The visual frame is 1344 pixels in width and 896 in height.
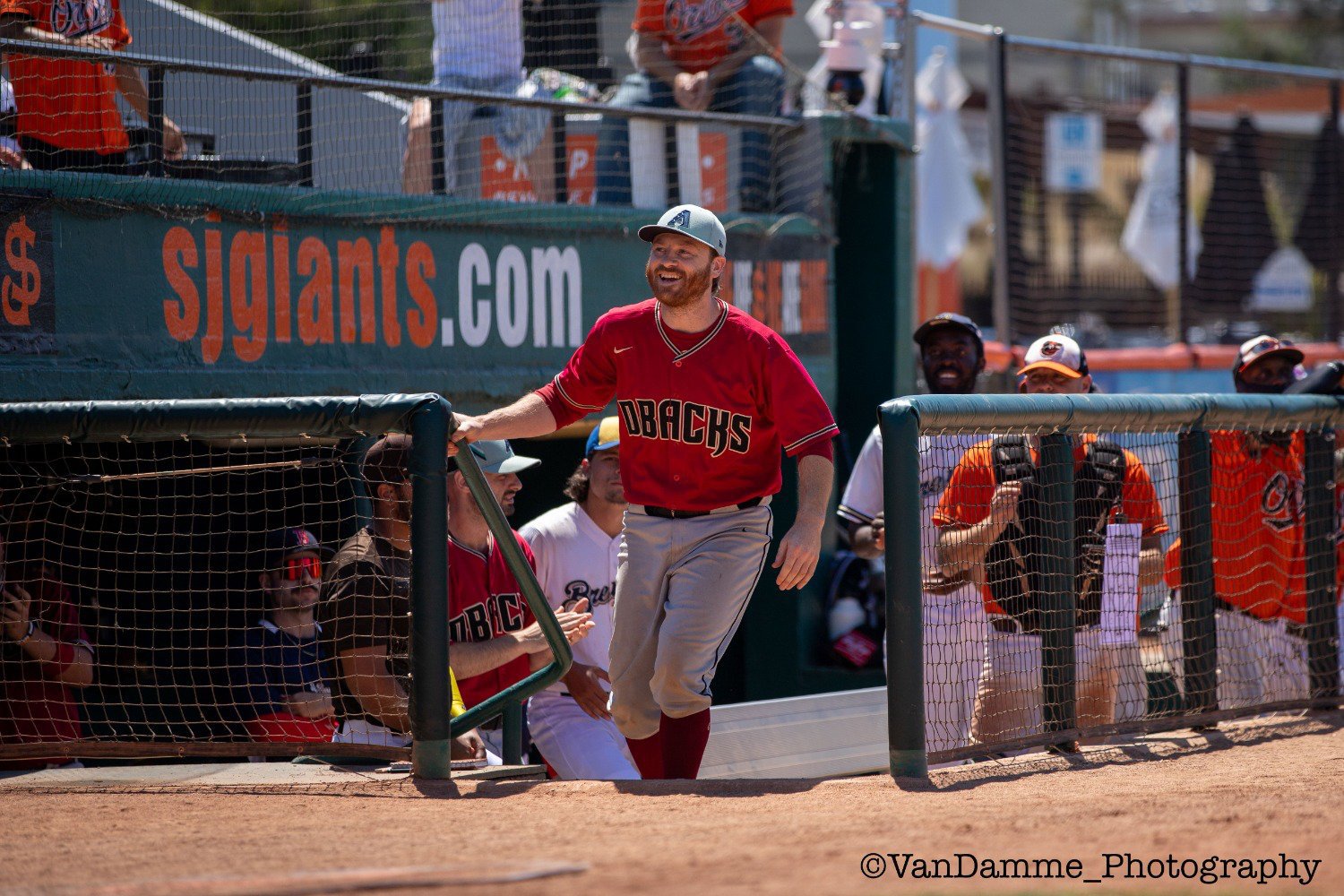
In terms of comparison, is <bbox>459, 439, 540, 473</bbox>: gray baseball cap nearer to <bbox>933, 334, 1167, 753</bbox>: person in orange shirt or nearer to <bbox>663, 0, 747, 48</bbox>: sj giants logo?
<bbox>933, 334, 1167, 753</bbox>: person in orange shirt

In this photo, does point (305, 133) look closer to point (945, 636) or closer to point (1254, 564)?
point (945, 636)

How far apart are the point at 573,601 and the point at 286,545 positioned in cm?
121

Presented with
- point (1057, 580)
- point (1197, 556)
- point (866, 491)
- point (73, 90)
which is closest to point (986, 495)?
point (1057, 580)

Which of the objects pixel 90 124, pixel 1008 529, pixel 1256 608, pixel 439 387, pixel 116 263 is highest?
pixel 90 124

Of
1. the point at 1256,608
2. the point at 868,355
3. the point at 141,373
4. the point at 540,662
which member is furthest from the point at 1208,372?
the point at 141,373

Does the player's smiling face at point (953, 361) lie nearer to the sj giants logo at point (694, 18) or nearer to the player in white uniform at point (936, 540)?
the player in white uniform at point (936, 540)

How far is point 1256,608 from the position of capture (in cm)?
651

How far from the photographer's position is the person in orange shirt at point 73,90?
18.8 feet

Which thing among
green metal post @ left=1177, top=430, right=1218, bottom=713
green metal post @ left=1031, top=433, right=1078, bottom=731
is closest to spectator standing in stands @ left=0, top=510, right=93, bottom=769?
green metal post @ left=1031, top=433, right=1078, bottom=731

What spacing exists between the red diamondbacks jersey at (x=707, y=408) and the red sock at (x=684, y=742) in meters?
0.67

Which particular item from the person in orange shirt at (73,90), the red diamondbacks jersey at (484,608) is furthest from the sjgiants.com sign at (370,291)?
the red diamondbacks jersey at (484,608)

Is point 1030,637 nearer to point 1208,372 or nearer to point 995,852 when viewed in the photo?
point 995,852

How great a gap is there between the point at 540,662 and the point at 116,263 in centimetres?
215

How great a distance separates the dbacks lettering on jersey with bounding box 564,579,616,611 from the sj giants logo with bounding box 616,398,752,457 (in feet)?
4.86
